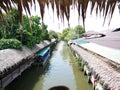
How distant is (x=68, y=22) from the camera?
86cm

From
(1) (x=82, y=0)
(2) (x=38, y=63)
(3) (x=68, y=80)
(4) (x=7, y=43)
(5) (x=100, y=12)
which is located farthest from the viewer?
(2) (x=38, y=63)

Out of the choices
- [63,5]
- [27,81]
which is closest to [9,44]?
[27,81]

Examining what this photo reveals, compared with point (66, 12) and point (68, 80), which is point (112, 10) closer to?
point (66, 12)

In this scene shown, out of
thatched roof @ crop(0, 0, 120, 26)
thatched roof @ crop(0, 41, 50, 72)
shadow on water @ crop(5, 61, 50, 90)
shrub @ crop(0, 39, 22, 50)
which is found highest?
thatched roof @ crop(0, 0, 120, 26)

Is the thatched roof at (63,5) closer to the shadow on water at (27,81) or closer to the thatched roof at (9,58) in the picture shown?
the thatched roof at (9,58)

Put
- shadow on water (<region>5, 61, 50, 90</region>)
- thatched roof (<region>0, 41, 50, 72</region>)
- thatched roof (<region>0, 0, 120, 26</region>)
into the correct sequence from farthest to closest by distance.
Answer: shadow on water (<region>5, 61, 50, 90</region>) < thatched roof (<region>0, 41, 50, 72</region>) < thatched roof (<region>0, 0, 120, 26</region>)

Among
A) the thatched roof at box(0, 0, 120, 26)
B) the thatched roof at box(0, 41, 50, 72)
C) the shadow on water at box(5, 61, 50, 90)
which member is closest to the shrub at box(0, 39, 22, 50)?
the thatched roof at box(0, 41, 50, 72)

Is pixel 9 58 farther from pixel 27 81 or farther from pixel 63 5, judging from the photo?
pixel 63 5

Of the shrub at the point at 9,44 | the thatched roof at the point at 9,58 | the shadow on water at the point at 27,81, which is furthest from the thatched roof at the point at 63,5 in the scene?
the shrub at the point at 9,44

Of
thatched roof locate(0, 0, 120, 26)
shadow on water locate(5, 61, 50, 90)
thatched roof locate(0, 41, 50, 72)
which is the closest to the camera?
thatched roof locate(0, 0, 120, 26)

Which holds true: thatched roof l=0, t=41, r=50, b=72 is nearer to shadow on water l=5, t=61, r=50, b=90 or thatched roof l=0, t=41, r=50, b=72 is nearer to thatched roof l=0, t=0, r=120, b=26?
shadow on water l=5, t=61, r=50, b=90

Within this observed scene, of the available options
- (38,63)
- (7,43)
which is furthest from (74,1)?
(38,63)

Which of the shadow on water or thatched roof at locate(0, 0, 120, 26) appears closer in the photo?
thatched roof at locate(0, 0, 120, 26)

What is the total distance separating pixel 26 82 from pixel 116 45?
6852mm
